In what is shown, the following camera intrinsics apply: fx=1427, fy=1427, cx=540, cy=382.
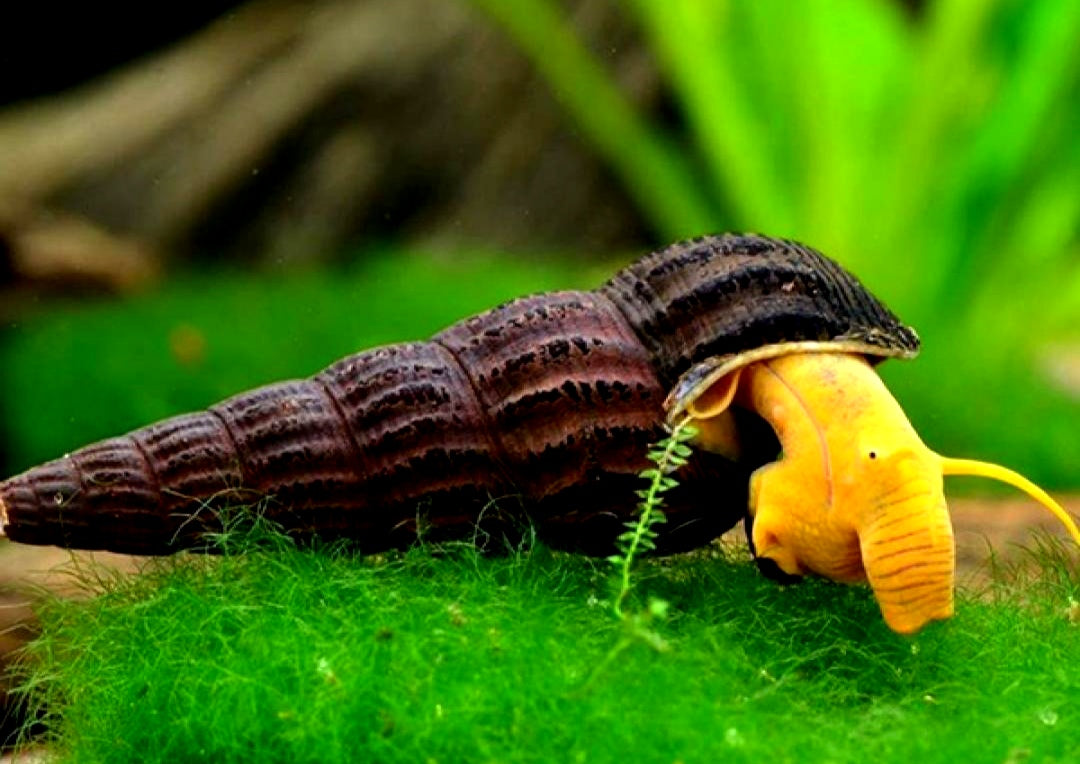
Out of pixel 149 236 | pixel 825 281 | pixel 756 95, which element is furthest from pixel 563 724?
pixel 149 236

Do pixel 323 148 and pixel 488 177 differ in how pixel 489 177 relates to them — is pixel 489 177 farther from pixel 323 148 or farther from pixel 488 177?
pixel 323 148

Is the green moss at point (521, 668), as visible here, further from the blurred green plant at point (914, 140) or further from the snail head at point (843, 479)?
the blurred green plant at point (914, 140)

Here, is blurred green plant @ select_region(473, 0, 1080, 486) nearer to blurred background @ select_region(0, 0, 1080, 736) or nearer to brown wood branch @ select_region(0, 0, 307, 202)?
blurred background @ select_region(0, 0, 1080, 736)

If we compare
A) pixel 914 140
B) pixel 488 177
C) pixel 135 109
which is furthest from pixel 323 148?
pixel 914 140

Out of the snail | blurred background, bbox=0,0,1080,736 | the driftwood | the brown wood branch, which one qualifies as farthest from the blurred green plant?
the snail

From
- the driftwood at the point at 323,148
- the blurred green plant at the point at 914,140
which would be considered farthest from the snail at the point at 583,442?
the driftwood at the point at 323,148

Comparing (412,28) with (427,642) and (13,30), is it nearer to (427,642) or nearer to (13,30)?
(13,30)
